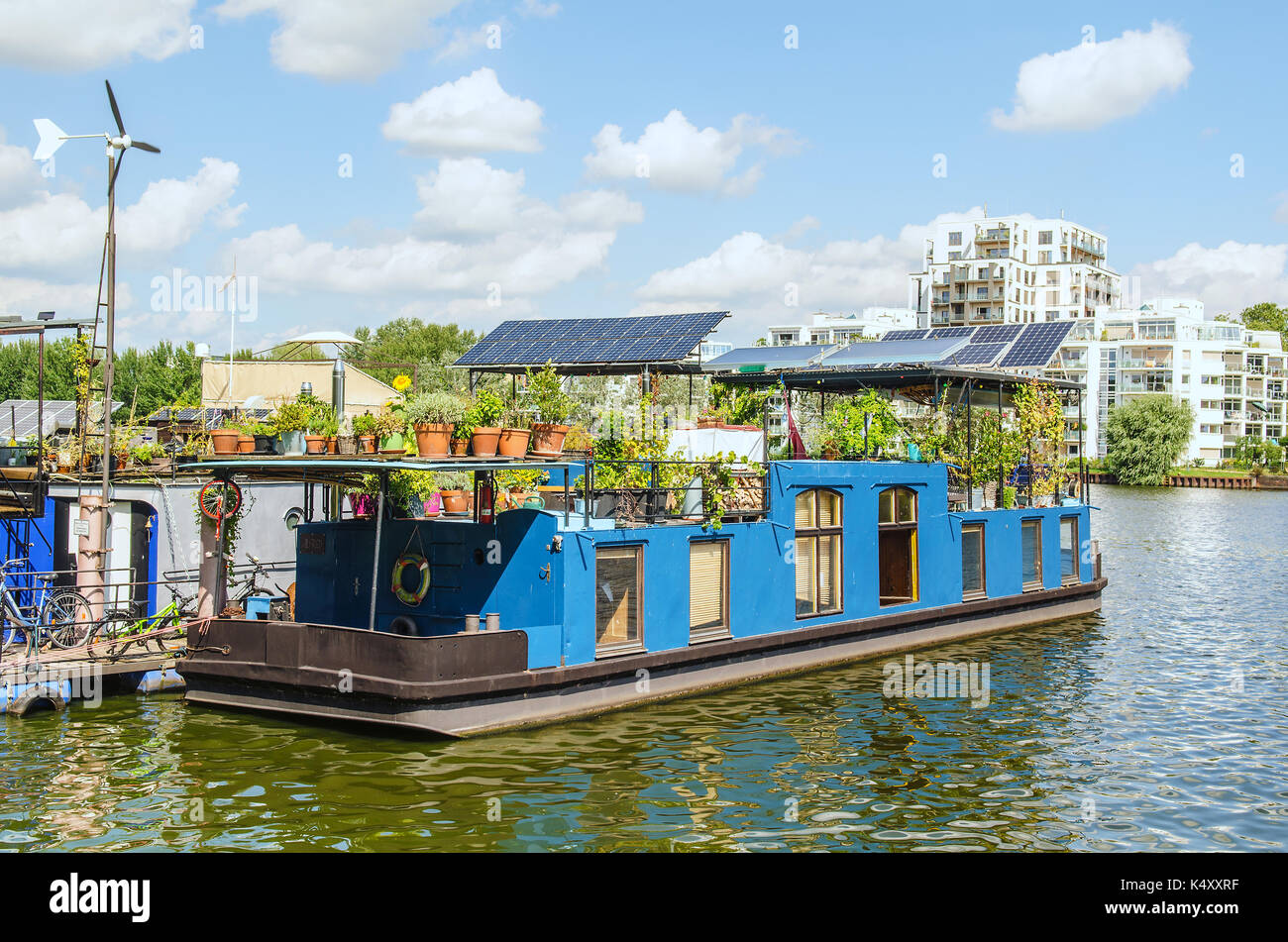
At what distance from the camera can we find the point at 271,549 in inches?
806

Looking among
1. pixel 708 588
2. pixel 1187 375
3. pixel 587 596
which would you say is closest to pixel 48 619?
pixel 587 596

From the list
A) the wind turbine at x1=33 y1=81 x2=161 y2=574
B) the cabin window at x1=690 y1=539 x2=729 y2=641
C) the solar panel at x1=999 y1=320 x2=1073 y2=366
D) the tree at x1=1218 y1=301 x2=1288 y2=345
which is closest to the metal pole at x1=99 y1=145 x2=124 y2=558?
the wind turbine at x1=33 y1=81 x2=161 y2=574

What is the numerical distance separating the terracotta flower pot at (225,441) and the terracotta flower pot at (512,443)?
11.0 ft

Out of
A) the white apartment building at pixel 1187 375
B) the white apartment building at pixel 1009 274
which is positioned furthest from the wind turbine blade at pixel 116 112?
the white apartment building at pixel 1009 274

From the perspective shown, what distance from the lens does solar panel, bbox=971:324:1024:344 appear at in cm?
3115

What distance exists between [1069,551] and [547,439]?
16005 mm

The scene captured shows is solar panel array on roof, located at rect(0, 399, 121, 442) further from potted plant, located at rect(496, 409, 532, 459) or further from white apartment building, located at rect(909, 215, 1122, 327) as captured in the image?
white apartment building, located at rect(909, 215, 1122, 327)

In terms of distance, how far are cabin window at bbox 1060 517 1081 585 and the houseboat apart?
4.20m

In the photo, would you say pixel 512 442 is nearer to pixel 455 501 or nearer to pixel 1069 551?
pixel 455 501

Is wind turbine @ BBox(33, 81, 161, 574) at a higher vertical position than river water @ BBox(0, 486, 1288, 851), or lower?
higher

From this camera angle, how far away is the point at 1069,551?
86.1 feet

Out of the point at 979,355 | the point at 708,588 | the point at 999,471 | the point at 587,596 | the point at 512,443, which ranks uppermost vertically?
the point at 979,355
